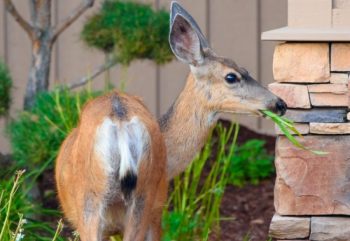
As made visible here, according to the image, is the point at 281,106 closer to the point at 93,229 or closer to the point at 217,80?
the point at 217,80

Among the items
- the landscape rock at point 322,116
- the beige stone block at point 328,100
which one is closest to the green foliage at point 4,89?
the landscape rock at point 322,116

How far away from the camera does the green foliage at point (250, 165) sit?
8.90m

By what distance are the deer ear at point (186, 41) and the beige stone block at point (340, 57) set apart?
66 centimetres

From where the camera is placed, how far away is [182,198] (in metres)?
7.69

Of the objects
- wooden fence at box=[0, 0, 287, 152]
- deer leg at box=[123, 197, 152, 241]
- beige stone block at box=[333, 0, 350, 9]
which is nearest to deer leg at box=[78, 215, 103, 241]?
deer leg at box=[123, 197, 152, 241]

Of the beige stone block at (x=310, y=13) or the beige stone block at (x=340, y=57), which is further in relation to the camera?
the beige stone block at (x=310, y=13)

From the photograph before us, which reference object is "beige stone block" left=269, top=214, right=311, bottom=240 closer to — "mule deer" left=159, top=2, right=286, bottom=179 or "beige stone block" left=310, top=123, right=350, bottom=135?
"beige stone block" left=310, top=123, right=350, bottom=135

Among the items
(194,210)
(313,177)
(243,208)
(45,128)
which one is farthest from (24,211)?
(243,208)

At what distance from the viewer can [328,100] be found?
21.1 feet

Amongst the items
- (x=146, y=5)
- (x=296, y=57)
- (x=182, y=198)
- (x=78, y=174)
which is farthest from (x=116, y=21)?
(x=78, y=174)

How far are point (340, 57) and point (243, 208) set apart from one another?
7.88 feet

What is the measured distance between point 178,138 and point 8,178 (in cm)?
168

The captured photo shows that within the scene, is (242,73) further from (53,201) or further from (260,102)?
(53,201)

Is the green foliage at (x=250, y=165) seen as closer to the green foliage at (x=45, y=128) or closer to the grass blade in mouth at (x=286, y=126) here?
the green foliage at (x=45, y=128)
